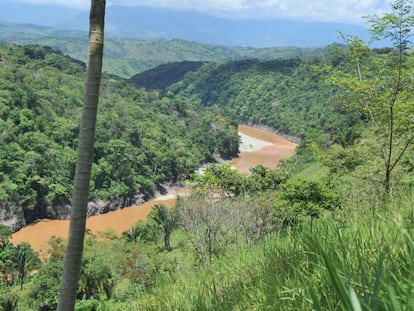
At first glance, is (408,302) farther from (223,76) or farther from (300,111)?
(223,76)

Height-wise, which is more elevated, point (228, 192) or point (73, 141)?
point (228, 192)

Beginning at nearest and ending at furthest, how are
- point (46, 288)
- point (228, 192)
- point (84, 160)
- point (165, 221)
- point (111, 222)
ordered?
1. point (84, 160)
2. point (46, 288)
3. point (228, 192)
4. point (165, 221)
5. point (111, 222)

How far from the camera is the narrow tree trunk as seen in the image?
282cm

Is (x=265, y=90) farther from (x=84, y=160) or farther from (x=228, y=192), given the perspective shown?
(x=84, y=160)

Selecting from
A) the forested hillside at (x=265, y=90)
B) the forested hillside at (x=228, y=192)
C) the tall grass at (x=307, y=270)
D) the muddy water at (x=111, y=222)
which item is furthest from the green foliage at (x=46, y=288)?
the forested hillside at (x=265, y=90)

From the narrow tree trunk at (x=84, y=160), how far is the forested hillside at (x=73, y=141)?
33422mm

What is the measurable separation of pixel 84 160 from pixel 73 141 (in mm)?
43823

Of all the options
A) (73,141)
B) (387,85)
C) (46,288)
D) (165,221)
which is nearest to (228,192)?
(165,221)

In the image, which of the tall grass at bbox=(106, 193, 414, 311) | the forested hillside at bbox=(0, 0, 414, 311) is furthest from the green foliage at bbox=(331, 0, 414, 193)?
the tall grass at bbox=(106, 193, 414, 311)

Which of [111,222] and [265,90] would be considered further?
[265,90]

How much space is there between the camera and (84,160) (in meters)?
2.86

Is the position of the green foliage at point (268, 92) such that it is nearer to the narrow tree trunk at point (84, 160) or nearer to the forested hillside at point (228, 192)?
the forested hillside at point (228, 192)

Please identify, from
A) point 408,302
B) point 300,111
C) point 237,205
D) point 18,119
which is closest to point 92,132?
point 408,302

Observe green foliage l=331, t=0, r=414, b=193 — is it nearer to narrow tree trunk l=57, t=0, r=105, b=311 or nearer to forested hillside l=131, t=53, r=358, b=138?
narrow tree trunk l=57, t=0, r=105, b=311
